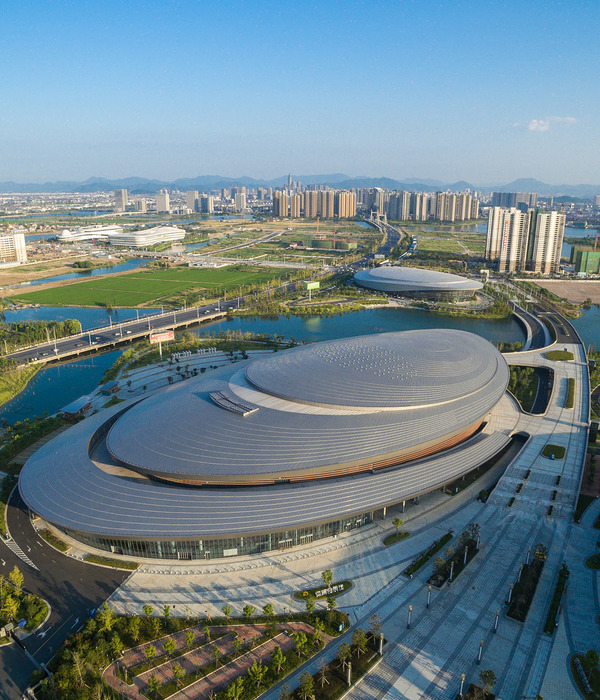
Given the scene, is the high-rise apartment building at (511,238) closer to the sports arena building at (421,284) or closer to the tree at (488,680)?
the sports arena building at (421,284)

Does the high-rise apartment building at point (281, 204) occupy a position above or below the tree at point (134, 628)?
above

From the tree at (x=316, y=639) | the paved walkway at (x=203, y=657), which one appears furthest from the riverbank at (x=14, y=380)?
the tree at (x=316, y=639)

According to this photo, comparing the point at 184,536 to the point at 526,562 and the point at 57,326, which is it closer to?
the point at 526,562

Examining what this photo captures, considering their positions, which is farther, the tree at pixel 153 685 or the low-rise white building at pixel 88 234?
the low-rise white building at pixel 88 234

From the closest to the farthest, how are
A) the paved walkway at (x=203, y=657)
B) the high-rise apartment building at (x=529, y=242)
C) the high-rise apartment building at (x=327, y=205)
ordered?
1. the paved walkway at (x=203, y=657)
2. the high-rise apartment building at (x=529, y=242)
3. the high-rise apartment building at (x=327, y=205)

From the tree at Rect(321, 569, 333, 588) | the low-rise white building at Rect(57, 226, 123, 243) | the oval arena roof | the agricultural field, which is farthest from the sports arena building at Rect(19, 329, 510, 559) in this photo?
the low-rise white building at Rect(57, 226, 123, 243)

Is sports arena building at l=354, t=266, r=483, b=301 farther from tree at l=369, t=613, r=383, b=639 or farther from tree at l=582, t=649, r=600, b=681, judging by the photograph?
tree at l=582, t=649, r=600, b=681

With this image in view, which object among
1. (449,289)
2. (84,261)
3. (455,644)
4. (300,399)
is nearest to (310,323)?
(449,289)
